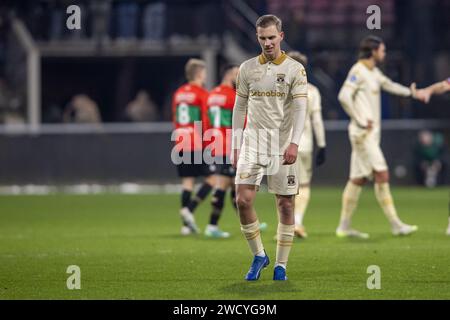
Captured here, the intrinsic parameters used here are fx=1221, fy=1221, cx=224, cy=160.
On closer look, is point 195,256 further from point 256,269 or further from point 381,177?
point 381,177

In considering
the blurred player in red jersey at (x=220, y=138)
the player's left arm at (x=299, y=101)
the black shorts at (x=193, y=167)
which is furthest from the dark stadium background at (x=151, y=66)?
the player's left arm at (x=299, y=101)

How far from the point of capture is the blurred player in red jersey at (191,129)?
648 inches

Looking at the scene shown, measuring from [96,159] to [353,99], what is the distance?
45.1 feet

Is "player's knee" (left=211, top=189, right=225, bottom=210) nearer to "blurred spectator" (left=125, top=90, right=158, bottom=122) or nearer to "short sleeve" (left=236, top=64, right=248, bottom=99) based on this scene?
"short sleeve" (left=236, top=64, right=248, bottom=99)

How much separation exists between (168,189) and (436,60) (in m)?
7.74

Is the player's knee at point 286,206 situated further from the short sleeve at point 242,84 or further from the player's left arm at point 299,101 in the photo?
the short sleeve at point 242,84

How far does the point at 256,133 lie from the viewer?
1091 centimetres

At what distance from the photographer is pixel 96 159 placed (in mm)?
28391

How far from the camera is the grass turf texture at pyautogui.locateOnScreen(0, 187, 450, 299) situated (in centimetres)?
1038

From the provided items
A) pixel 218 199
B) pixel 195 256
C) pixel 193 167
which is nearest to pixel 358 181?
pixel 218 199

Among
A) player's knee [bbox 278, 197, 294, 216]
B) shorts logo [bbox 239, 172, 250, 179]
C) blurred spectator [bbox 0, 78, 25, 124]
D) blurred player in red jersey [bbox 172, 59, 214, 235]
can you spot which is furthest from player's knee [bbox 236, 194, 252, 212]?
blurred spectator [bbox 0, 78, 25, 124]

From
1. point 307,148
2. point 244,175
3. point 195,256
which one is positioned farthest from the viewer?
point 307,148

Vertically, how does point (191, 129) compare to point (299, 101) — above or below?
below
